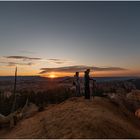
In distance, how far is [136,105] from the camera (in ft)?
57.1

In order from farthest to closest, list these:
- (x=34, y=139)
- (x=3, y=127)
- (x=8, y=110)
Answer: (x=8, y=110) → (x=3, y=127) → (x=34, y=139)

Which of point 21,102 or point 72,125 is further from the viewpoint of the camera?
point 21,102

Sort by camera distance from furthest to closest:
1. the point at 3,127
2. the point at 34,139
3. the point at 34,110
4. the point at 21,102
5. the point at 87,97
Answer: the point at 21,102 → the point at 34,110 → the point at 87,97 → the point at 3,127 → the point at 34,139

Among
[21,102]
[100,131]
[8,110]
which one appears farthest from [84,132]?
[21,102]

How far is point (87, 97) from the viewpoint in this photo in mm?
14250

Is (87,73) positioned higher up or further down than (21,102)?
higher up

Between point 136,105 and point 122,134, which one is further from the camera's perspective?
point 136,105

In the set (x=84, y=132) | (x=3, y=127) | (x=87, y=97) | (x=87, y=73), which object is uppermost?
(x=87, y=73)

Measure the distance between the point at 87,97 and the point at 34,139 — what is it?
6549mm

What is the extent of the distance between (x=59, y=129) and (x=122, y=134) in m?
2.88

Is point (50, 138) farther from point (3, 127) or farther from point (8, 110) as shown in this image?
point (8, 110)

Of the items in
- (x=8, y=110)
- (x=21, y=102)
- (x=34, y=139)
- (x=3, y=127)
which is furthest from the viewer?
(x=21, y=102)

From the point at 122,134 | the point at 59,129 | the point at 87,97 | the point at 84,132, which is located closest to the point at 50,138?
the point at 59,129

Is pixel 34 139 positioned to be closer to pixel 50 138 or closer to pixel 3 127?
pixel 50 138
